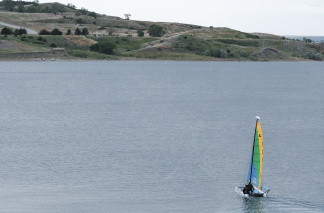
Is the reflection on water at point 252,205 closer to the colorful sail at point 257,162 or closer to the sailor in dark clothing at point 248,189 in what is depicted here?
the sailor in dark clothing at point 248,189

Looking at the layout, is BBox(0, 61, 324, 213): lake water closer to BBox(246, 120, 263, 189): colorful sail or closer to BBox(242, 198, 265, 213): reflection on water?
BBox(242, 198, 265, 213): reflection on water

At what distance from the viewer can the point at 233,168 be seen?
6269 cm

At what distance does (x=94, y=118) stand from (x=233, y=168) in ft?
130

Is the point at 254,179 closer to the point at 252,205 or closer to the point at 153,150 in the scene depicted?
the point at 252,205

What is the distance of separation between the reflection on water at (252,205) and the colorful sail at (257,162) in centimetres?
118

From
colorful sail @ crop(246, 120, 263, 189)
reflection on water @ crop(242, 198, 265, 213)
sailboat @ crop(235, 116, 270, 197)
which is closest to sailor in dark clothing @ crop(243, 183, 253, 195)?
sailboat @ crop(235, 116, 270, 197)

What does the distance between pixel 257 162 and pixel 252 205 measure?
3314 millimetres

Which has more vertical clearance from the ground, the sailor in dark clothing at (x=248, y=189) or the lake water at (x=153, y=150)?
the sailor in dark clothing at (x=248, y=189)

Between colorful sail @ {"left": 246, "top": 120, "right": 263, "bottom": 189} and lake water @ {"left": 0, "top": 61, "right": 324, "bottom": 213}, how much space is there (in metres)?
1.69

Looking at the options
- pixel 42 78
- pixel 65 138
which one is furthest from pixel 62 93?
pixel 65 138

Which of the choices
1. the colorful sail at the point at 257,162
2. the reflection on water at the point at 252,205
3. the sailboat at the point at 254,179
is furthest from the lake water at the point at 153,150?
the colorful sail at the point at 257,162

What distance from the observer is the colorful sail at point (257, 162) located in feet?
162

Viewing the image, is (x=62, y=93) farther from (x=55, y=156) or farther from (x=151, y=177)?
(x=151, y=177)

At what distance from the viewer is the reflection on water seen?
50.0 m
